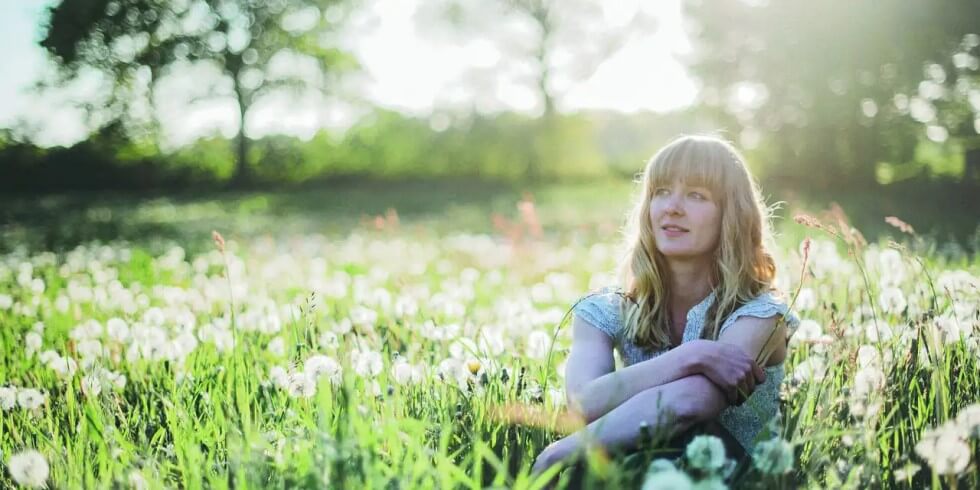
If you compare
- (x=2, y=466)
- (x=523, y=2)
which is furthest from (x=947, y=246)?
(x=523, y=2)

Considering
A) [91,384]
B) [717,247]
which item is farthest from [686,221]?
[91,384]

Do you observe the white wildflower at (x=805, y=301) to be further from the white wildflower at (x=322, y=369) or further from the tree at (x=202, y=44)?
the tree at (x=202, y=44)

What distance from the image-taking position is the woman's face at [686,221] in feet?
9.37

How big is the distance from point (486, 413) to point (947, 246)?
4841mm

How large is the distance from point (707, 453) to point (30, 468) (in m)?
1.66

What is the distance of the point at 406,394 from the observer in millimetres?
2699

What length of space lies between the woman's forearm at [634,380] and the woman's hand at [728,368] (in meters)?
0.02

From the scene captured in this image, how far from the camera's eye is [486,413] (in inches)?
98.7

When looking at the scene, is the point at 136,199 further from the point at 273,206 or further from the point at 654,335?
the point at 654,335

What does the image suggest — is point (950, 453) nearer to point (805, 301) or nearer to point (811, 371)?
point (811, 371)

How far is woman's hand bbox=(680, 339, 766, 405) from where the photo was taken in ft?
7.43

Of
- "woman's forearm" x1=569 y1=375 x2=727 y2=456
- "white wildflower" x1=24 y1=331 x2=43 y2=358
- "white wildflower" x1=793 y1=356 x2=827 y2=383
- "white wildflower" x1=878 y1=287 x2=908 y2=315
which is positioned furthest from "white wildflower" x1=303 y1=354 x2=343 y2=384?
"white wildflower" x1=878 y1=287 x2=908 y2=315

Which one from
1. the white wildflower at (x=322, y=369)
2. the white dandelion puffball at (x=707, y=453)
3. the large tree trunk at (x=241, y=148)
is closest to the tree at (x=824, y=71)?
the large tree trunk at (x=241, y=148)

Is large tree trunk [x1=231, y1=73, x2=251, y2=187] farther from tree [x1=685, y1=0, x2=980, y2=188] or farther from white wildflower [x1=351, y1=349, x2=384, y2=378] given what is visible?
white wildflower [x1=351, y1=349, x2=384, y2=378]
